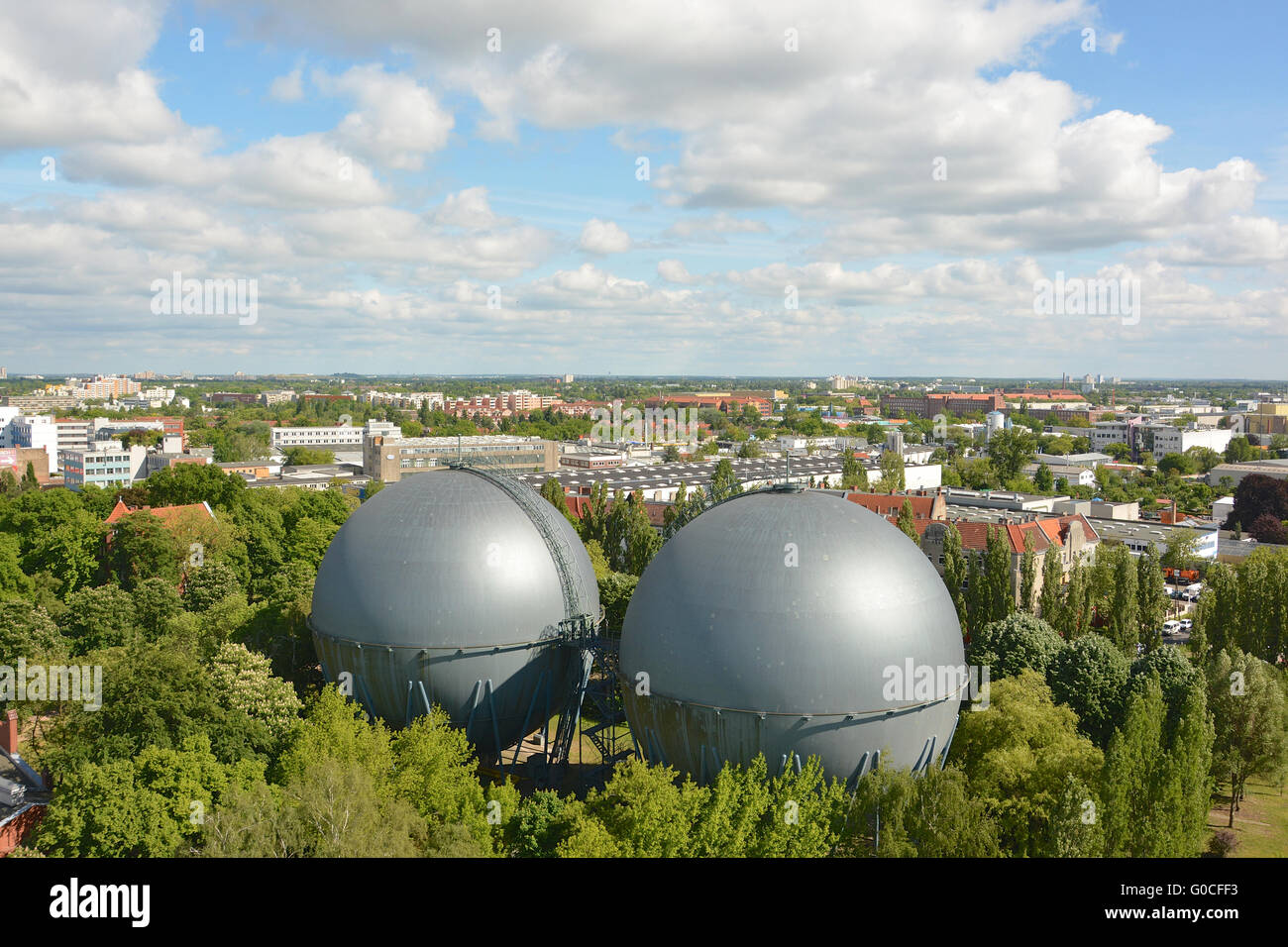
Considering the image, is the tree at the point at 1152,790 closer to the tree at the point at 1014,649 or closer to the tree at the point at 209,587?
the tree at the point at 1014,649

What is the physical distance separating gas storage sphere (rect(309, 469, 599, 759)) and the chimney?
12.0 m

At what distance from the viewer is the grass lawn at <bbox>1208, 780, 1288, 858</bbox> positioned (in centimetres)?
2888

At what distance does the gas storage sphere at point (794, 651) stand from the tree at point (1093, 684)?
24.1 feet

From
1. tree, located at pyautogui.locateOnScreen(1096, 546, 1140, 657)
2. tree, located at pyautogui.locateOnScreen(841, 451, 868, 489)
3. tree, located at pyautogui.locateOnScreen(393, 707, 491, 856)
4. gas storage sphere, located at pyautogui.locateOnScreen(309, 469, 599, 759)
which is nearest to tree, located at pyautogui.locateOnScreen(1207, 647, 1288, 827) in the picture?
tree, located at pyautogui.locateOnScreen(1096, 546, 1140, 657)

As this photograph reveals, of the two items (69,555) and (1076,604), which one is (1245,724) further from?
(69,555)

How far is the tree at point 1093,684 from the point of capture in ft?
99.0

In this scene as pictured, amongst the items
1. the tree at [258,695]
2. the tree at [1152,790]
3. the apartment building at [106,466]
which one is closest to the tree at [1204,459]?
the tree at [1152,790]

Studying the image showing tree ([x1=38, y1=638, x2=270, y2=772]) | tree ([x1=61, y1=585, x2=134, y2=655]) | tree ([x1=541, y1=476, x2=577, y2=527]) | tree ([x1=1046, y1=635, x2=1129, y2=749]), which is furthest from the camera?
tree ([x1=541, y1=476, x2=577, y2=527])

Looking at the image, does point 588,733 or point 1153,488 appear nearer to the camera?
point 588,733

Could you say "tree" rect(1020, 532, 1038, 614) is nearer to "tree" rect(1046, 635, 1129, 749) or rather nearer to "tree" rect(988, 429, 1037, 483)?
"tree" rect(1046, 635, 1129, 749)
